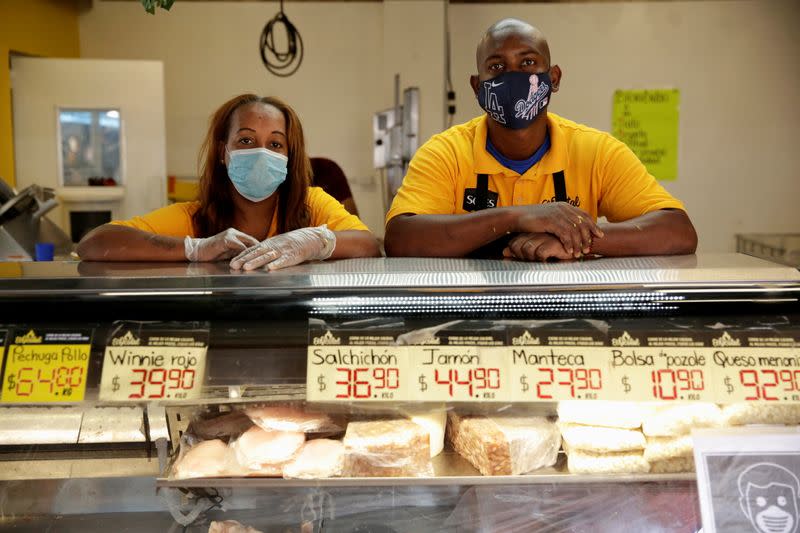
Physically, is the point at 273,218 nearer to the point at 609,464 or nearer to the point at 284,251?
the point at 284,251

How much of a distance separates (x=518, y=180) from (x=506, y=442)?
1078mm

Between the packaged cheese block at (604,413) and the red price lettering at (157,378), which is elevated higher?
the red price lettering at (157,378)

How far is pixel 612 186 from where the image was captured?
6.81 feet

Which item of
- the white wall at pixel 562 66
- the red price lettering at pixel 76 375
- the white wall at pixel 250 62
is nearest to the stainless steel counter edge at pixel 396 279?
the red price lettering at pixel 76 375

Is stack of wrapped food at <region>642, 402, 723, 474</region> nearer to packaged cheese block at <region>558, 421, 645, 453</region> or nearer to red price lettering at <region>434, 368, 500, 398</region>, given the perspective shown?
packaged cheese block at <region>558, 421, 645, 453</region>

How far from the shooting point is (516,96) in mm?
1897

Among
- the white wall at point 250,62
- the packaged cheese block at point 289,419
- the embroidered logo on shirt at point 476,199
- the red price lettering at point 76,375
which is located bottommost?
the packaged cheese block at point 289,419

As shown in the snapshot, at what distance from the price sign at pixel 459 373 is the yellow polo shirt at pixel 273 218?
0.89 m

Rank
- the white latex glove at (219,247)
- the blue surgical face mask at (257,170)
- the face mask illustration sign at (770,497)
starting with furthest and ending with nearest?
the blue surgical face mask at (257,170)
the white latex glove at (219,247)
the face mask illustration sign at (770,497)

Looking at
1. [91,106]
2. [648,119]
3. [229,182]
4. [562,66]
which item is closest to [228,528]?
[229,182]

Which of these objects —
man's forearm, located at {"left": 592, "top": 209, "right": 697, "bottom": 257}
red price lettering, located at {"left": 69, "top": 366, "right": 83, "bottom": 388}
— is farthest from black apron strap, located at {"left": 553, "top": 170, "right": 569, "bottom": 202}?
red price lettering, located at {"left": 69, "top": 366, "right": 83, "bottom": 388}

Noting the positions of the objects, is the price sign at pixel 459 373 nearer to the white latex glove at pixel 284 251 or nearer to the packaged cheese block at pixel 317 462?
the packaged cheese block at pixel 317 462

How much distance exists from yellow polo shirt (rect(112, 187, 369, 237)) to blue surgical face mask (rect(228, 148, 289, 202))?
22 cm

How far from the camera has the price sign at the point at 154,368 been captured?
1.13 metres
